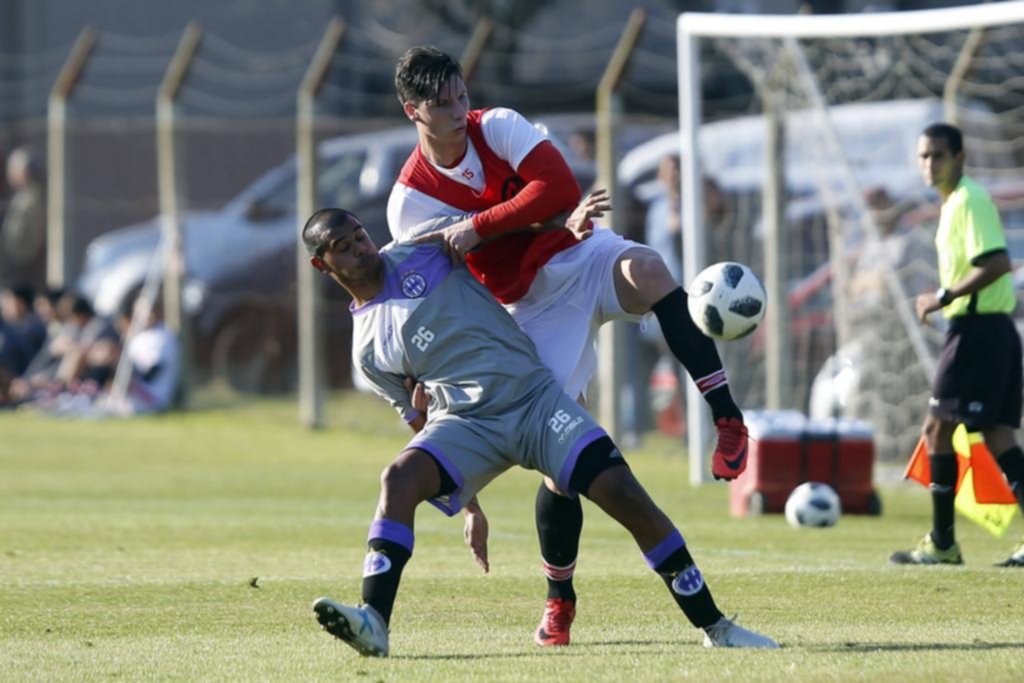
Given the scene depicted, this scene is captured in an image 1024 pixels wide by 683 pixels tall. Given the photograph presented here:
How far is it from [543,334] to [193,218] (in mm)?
16020

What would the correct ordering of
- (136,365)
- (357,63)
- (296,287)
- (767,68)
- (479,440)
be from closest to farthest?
1. (479,440)
2. (767,68)
3. (136,365)
4. (296,287)
5. (357,63)

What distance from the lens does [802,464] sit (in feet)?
42.5

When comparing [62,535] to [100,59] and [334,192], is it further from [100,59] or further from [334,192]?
[100,59]

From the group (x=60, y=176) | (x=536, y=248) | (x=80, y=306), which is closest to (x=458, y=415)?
(x=536, y=248)

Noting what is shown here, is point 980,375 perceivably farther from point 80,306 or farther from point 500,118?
point 80,306

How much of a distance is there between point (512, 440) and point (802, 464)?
6.06 metres

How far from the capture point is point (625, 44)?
17.7 meters

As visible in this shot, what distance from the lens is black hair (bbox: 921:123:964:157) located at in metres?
9.99

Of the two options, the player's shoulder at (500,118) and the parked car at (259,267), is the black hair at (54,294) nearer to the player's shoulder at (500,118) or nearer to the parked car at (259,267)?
the parked car at (259,267)

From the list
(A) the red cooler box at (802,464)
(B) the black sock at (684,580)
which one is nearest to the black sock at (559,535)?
(B) the black sock at (684,580)

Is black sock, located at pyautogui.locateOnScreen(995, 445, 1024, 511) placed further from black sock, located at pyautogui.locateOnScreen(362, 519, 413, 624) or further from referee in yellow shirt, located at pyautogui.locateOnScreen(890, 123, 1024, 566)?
black sock, located at pyautogui.locateOnScreen(362, 519, 413, 624)

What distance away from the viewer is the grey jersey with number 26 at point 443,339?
23.8 feet

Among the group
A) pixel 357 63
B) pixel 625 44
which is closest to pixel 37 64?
pixel 357 63

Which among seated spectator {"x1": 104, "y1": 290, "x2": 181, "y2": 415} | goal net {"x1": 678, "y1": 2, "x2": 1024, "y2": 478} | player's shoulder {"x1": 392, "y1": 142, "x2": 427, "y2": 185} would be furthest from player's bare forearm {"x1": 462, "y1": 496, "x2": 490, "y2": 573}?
seated spectator {"x1": 104, "y1": 290, "x2": 181, "y2": 415}
